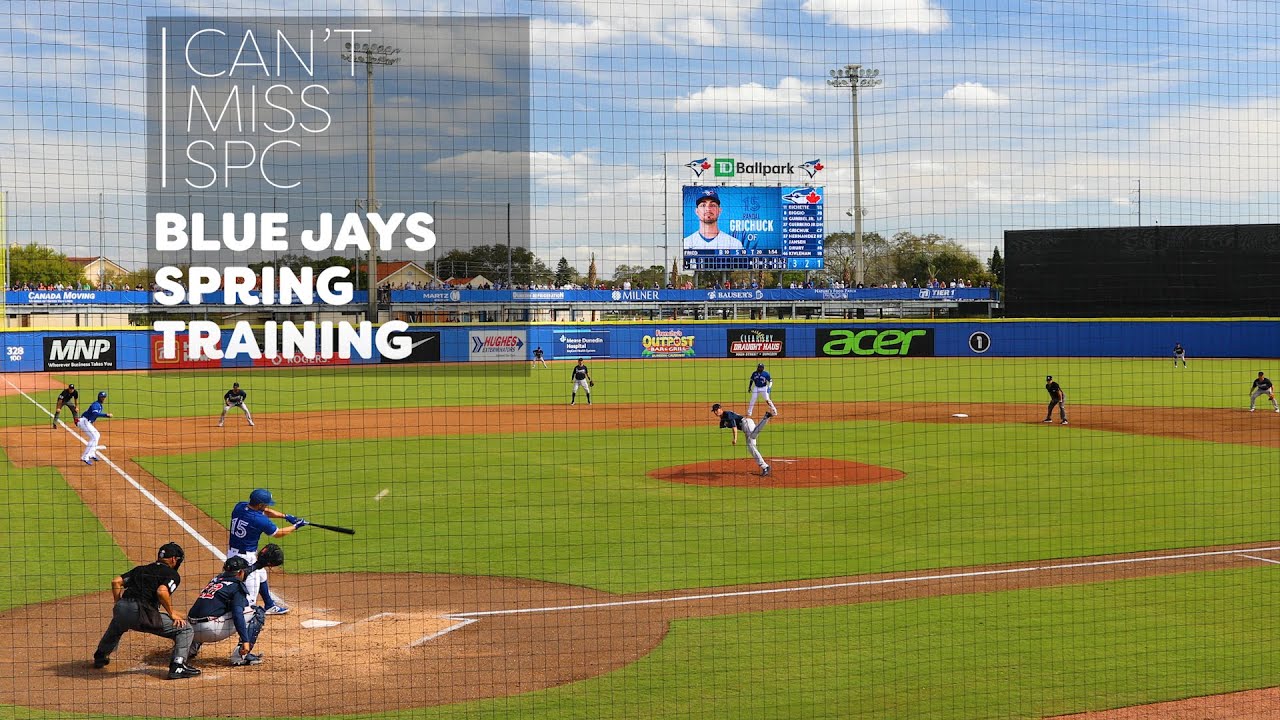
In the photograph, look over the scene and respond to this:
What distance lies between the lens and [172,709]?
8.48 m

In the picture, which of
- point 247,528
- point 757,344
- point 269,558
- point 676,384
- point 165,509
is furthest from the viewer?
point 757,344

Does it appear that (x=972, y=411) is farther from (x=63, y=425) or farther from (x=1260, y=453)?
(x=63, y=425)

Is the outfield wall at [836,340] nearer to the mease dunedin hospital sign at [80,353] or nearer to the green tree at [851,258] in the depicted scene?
the mease dunedin hospital sign at [80,353]

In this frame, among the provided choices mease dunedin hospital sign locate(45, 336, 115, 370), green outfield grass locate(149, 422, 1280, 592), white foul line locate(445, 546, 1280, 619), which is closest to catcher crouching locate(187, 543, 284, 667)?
white foul line locate(445, 546, 1280, 619)

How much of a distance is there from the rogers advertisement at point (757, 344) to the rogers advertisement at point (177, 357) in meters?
24.6

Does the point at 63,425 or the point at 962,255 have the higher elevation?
the point at 962,255

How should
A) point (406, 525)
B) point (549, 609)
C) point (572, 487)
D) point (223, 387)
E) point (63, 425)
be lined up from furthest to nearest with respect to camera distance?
point (223, 387) → point (63, 425) → point (572, 487) → point (406, 525) → point (549, 609)

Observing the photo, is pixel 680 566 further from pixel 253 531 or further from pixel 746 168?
pixel 746 168

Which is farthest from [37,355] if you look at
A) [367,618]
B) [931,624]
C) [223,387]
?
[931,624]

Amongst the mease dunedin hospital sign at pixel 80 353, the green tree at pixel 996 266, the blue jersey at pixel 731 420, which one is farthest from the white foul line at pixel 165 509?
the green tree at pixel 996 266

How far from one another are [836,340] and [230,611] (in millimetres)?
46766

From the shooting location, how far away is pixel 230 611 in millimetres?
9398

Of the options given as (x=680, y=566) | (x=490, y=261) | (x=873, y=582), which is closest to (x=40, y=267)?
(x=490, y=261)

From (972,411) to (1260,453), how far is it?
10.0 meters
